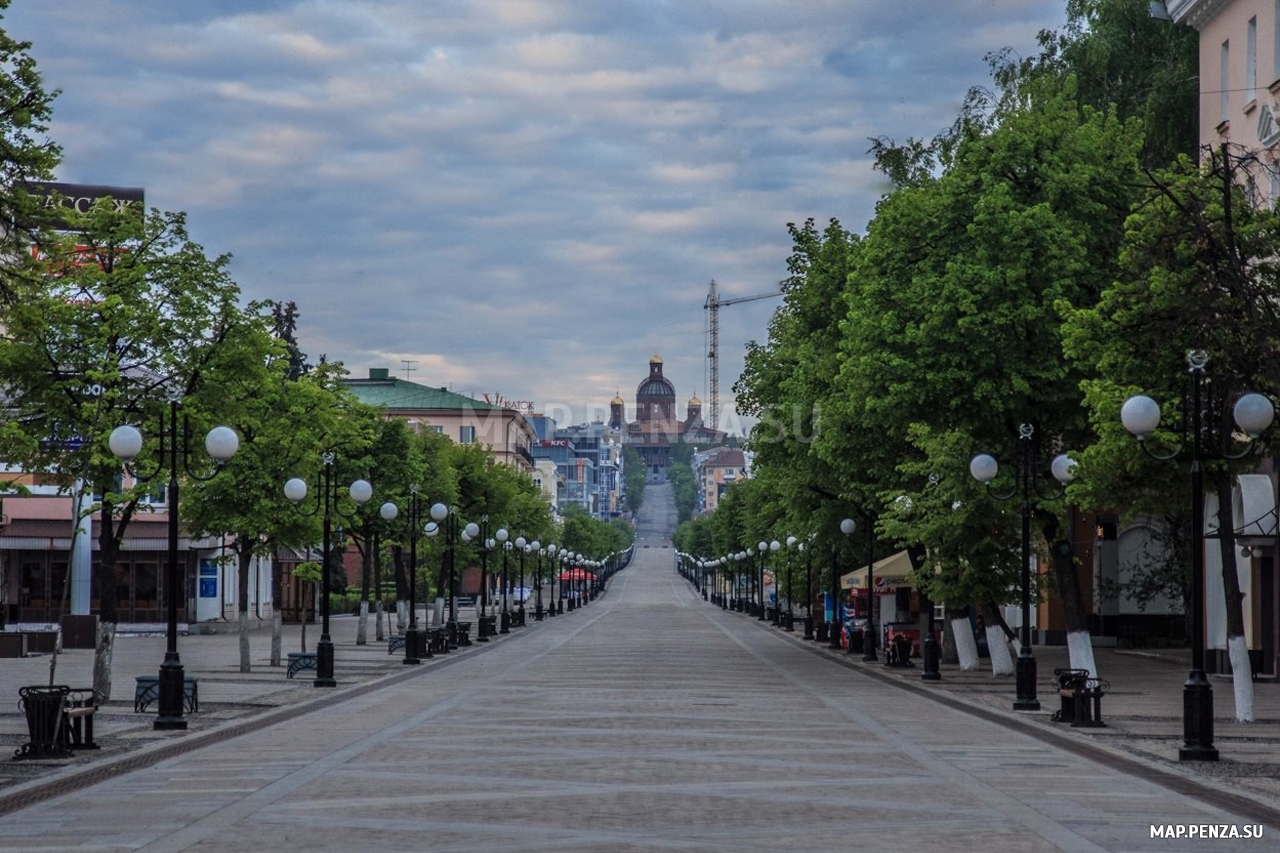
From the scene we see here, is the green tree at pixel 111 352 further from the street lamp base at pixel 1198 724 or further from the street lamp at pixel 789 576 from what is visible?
the street lamp at pixel 789 576

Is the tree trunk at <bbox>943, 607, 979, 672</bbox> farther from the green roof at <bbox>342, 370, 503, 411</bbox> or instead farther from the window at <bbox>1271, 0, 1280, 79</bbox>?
the green roof at <bbox>342, 370, 503, 411</bbox>

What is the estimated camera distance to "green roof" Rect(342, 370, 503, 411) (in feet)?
492

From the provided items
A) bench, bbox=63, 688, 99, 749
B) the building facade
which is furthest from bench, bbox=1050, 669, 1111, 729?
the building facade

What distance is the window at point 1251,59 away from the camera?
3709 centimetres

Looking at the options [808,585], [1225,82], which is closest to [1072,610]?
[1225,82]

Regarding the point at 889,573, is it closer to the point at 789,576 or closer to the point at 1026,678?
the point at 1026,678

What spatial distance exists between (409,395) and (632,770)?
138m

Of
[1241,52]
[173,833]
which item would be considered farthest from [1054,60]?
[173,833]

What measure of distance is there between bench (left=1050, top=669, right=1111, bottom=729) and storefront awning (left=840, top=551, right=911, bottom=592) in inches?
747

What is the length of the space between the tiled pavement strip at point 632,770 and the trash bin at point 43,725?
38cm

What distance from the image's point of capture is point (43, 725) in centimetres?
1998

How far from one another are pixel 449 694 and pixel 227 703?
170 inches

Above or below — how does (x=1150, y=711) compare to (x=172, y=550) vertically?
below

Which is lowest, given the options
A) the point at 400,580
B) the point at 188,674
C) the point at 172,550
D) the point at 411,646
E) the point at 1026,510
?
the point at 188,674
